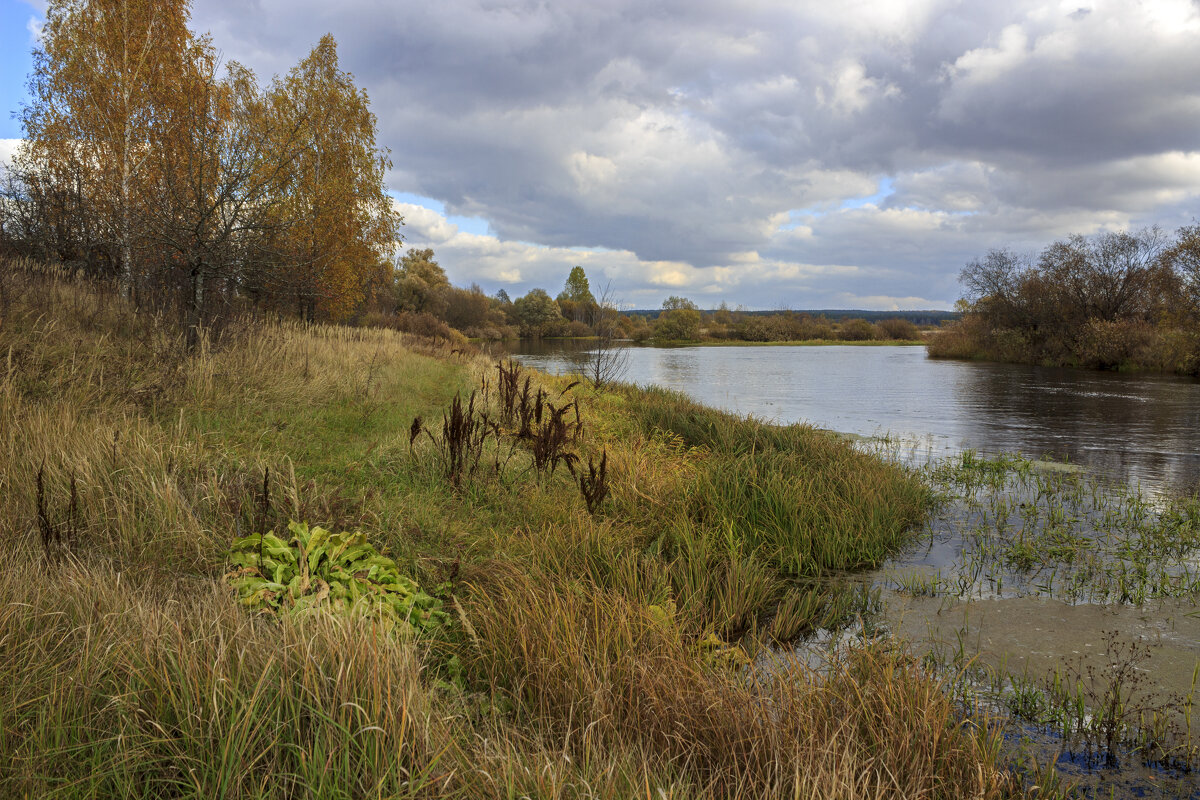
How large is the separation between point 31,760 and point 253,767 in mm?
588

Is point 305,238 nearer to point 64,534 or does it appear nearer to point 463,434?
point 463,434

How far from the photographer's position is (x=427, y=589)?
380 centimetres

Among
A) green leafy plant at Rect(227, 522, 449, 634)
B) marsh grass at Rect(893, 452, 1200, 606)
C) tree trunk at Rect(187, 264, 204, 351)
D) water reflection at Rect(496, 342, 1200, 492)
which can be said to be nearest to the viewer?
green leafy plant at Rect(227, 522, 449, 634)

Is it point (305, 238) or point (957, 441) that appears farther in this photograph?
point (305, 238)

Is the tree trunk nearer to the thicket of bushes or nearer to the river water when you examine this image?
the river water

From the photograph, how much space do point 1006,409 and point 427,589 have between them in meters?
16.5

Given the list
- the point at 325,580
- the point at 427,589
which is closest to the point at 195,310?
the point at 427,589

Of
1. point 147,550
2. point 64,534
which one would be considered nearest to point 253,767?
point 147,550

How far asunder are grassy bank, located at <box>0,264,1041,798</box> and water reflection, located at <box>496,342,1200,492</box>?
5037 millimetres

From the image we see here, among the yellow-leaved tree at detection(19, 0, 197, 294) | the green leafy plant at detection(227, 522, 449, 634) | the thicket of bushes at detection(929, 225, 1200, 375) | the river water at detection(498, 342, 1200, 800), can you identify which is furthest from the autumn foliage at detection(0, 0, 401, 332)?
the thicket of bushes at detection(929, 225, 1200, 375)

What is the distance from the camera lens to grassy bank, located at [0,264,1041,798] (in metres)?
1.86

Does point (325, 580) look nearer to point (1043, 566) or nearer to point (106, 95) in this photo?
point (1043, 566)

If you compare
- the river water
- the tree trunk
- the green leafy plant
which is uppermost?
the tree trunk

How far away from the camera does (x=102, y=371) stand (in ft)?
19.8
